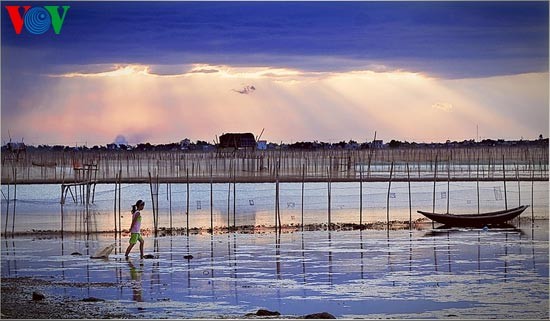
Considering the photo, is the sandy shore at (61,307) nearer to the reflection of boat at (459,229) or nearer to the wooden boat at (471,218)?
the reflection of boat at (459,229)

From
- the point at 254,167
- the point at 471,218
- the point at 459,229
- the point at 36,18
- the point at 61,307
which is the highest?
the point at 36,18

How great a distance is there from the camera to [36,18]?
11.0 m

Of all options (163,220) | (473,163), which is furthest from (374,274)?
(473,163)

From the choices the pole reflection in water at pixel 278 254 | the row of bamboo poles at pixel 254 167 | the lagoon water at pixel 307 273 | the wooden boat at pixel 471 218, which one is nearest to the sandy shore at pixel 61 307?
the lagoon water at pixel 307 273

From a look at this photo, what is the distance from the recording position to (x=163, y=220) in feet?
76.0

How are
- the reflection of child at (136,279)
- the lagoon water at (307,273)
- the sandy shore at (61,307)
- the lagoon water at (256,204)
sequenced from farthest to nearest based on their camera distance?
the lagoon water at (256,204) < the reflection of child at (136,279) < the lagoon water at (307,273) < the sandy shore at (61,307)

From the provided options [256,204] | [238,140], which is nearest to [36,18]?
[256,204]

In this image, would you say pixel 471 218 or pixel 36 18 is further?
pixel 471 218

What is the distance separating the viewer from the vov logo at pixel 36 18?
35.7 ft

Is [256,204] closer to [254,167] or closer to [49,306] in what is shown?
[254,167]

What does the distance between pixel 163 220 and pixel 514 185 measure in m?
20.0

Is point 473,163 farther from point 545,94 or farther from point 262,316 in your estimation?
point 262,316

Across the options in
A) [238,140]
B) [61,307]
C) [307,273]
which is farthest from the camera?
[238,140]

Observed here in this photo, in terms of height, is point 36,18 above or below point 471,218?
above
